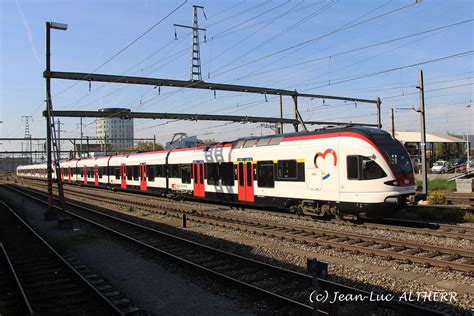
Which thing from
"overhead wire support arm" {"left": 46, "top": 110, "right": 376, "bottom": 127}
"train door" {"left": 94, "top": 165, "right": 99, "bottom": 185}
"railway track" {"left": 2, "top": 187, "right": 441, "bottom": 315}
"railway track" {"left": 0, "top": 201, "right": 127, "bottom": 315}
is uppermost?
"overhead wire support arm" {"left": 46, "top": 110, "right": 376, "bottom": 127}

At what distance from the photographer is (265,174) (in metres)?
16.8

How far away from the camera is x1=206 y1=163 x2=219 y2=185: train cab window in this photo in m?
19.9

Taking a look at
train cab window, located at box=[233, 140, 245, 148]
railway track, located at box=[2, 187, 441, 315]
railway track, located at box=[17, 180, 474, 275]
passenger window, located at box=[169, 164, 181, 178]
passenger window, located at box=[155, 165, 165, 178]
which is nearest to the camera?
railway track, located at box=[2, 187, 441, 315]

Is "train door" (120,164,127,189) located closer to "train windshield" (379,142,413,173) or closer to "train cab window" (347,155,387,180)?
"train cab window" (347,155,387,180)

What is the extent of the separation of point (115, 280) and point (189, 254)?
2.29 metres

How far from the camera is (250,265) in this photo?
8766 mm

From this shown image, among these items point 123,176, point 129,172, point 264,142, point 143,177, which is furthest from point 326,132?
point 123,176

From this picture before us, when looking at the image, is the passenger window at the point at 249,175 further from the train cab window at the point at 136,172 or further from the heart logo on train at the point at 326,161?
the train cab window at the point at 136,172

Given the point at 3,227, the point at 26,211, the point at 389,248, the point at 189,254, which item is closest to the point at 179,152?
the point at 26,211

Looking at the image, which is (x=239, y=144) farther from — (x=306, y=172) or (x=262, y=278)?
(x=262, y=278)

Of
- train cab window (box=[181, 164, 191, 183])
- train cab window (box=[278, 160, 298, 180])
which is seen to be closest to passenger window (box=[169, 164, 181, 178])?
train cab window (box=[181, 164, 191, 183])

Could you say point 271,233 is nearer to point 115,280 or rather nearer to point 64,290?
point 115,280

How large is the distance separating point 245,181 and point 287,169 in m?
2.84

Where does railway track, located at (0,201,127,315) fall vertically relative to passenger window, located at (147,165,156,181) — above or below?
below
